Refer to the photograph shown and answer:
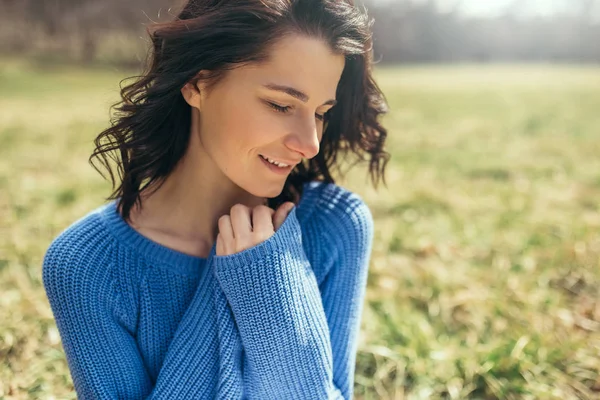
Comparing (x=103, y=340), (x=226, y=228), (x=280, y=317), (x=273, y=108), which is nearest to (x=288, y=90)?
(x=273, y=108)

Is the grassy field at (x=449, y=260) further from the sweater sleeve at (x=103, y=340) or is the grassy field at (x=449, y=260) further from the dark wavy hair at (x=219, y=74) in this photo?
the sweater sleeve at (x=103, y=340)

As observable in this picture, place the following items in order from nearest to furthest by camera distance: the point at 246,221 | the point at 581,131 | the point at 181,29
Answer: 1. the point at 181,29
2. the point at 246,221
3. the point at 581,131

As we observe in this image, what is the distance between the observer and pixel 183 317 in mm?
1747

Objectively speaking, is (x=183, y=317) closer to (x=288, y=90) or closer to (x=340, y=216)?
(x=340, y=216)

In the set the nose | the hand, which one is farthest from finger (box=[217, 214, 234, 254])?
the nose

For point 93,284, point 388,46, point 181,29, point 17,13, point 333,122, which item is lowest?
point 388,46

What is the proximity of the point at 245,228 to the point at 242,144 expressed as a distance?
24 centimetres

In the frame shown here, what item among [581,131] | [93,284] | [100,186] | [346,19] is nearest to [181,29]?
[346,19]

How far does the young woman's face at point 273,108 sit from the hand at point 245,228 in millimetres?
82

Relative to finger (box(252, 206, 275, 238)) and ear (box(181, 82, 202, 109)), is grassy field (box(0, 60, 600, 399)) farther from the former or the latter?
finger (box(252, 206, 275, 238))

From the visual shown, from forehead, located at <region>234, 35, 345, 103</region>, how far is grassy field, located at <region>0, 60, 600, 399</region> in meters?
0.69

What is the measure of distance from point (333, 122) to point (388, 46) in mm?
19773

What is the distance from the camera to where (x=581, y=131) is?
8.23 meters

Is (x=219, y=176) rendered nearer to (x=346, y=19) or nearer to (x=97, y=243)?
(x=97, y=243)
